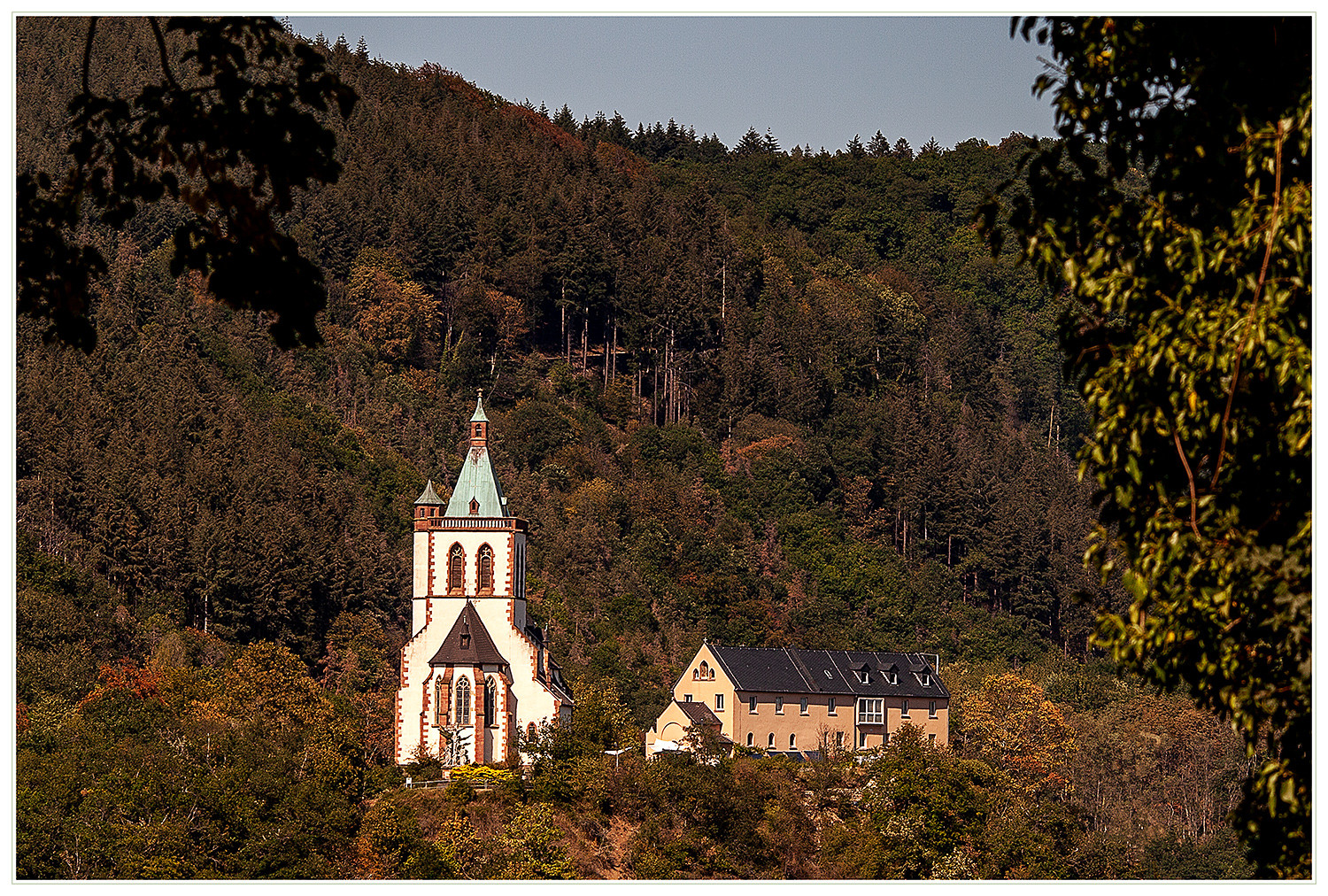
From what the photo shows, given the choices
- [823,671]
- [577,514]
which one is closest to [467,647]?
[823,671]

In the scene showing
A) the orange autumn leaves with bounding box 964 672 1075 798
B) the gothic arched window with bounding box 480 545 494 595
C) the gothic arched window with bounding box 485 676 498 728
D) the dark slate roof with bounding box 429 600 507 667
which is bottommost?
the orange autumn leaves with bounding box 964 672 1075 798

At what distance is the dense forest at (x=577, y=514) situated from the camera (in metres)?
52.7

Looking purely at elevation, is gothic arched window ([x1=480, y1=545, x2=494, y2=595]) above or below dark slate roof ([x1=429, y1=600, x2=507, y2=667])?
above

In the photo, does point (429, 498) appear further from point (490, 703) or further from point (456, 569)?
point (490, 703)

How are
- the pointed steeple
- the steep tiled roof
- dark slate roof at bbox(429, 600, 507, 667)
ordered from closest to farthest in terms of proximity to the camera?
dark slate roof at bbox(429, 600, 507, 667) < the pointed steeple < the steep tiled roof

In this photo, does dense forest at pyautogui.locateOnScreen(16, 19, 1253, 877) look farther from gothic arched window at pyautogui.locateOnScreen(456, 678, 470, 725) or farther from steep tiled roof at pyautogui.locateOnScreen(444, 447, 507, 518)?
steep tiled roof at pyautogui.locateOnScreen(444, 447, 507, 518)

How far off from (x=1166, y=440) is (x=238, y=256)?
7038 millimetres

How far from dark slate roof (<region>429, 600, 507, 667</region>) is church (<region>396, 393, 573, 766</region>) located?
3 centimetres

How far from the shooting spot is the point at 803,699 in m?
75.4

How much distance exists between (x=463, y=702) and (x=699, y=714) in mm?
11319

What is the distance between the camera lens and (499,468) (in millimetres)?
106125

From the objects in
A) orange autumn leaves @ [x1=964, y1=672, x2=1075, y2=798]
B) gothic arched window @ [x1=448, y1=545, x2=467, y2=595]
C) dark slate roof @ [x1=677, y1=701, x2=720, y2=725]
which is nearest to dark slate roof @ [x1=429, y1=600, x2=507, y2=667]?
gothic arched window @ [x1=448, y1=545, x2=467, y2=595]

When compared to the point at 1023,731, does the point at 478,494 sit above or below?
above

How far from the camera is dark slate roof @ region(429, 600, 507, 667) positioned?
66.3 m
